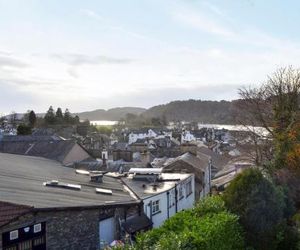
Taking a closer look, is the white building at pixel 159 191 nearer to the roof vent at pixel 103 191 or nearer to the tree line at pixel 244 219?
the roof vent at pixel 103 191

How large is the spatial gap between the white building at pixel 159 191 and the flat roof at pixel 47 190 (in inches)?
43.1

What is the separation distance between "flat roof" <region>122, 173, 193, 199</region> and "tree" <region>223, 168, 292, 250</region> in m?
9.94

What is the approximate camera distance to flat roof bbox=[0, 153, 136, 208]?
58.1 feet

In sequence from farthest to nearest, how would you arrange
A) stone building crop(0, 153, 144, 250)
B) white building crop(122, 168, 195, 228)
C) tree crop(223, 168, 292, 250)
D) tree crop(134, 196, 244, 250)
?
white building crop(122, 168, 195, 228) → stone building crop(0, 153, 144, 250) → tree crop(223, 168, 292, 250) → tree crop(134, 196, 244, 250)

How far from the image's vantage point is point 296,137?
24906mm

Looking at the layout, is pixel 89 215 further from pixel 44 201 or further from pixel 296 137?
pixel 296 137

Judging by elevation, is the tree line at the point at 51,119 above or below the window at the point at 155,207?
above

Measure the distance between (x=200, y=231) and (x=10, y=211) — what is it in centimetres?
713

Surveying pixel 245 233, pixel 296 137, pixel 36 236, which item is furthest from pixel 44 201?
pixel 296 137

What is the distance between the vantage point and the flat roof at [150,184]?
25548mm

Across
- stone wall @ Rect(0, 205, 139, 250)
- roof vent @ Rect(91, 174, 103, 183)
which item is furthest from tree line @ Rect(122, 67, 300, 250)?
roof vent @ Rect(91, 174, 103, 183)

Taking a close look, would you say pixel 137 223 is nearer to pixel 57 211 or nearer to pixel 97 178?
pixel 97 178

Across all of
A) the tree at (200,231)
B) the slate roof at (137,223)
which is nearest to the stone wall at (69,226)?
the slate roof at (137,223)

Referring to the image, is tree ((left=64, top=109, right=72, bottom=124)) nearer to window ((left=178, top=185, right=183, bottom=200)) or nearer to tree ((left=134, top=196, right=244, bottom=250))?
window ((left=178, top=185, right=183, bottom=200))
